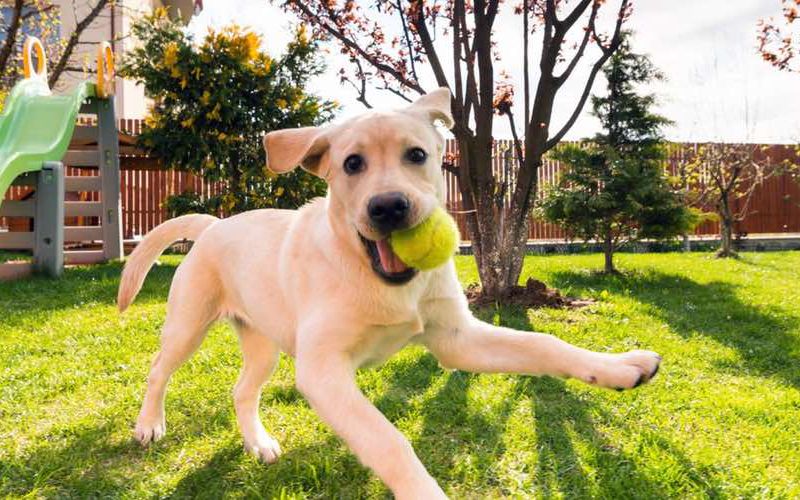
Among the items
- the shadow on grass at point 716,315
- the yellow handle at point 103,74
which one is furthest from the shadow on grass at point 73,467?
the yellow handle at point 103,74

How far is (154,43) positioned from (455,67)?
6.31 m

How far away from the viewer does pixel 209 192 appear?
13.6 m

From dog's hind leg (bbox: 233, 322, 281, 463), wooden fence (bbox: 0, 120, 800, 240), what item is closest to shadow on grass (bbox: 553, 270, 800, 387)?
wooden fence (bbox: 0, 120, 800, 240)

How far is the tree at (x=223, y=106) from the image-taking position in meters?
10.1

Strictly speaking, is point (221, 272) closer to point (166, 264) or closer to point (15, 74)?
point (166, 264)

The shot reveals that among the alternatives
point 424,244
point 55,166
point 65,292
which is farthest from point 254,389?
point 55,166

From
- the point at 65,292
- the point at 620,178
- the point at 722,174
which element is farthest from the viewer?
the point at 722,174

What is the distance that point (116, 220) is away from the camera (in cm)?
1017

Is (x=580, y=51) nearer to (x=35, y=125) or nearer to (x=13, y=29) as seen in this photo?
(x=35, y=125)

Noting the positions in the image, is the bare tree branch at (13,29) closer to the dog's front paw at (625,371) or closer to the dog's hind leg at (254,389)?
the dog's hind leg at (254,389)

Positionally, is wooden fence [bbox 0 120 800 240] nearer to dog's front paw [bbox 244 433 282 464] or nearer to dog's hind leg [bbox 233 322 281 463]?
dog's hind leg [bbox 233 322 281 463]

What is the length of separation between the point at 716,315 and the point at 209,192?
34.6 feet

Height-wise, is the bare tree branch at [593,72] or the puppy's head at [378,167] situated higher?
the bare tree branch at [593,72]

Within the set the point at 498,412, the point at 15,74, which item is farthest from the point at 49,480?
the point at 15,74
